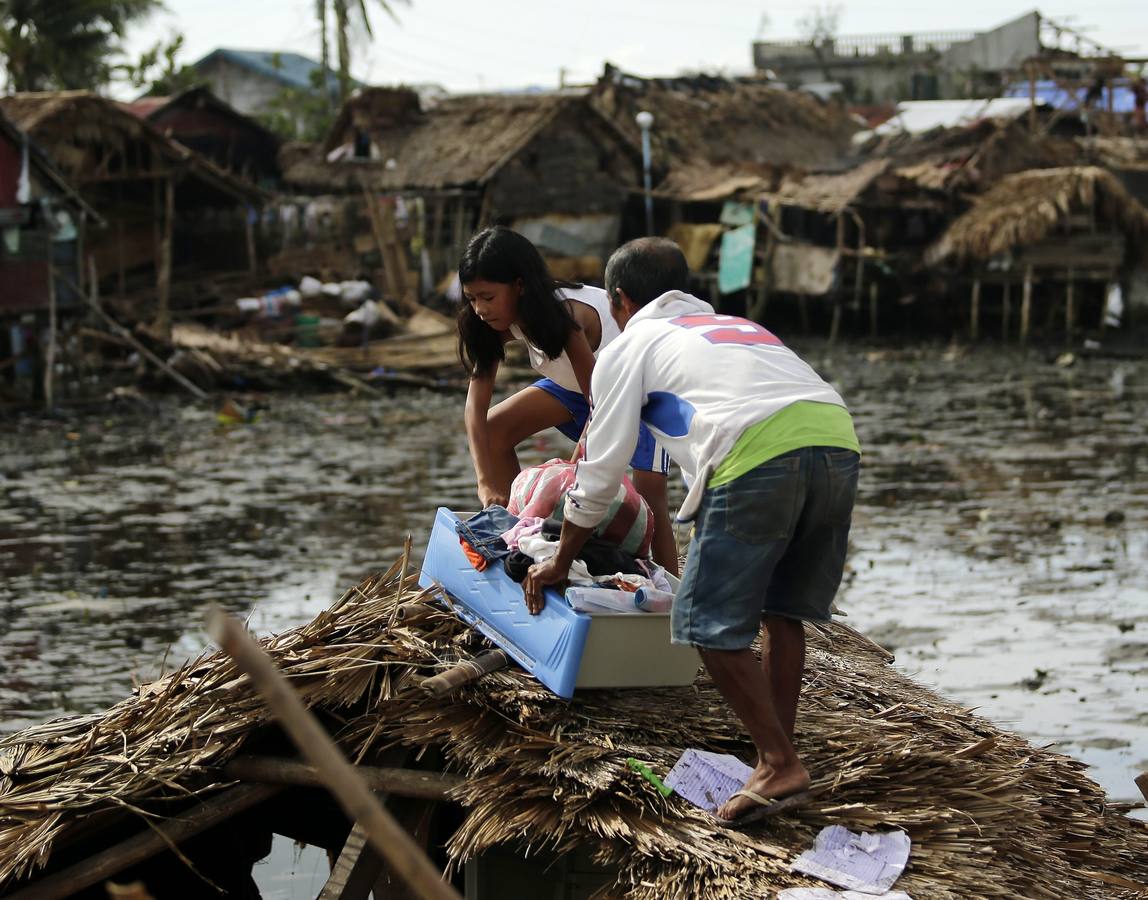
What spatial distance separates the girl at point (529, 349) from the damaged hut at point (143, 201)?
17160 millimetres

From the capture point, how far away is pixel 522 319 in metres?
4.62

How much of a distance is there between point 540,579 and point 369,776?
0.72 metres

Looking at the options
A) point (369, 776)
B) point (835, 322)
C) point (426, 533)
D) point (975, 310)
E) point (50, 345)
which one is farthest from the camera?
point (835, 322)

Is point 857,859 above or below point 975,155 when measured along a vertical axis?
below

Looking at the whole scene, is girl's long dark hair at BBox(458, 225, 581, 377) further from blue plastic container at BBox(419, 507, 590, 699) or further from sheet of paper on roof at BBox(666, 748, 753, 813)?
sheet of paper on roof at BBox(666, 748, 753, 813)

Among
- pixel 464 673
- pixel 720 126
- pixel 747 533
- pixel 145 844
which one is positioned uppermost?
pixel 720 126

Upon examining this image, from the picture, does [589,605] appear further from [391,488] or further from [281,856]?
[391,488]

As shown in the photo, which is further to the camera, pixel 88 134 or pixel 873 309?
pixel 873 309

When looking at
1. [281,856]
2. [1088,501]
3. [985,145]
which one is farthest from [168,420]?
[985,145]

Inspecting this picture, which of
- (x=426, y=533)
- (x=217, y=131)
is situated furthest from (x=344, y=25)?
(x=426, y=533)

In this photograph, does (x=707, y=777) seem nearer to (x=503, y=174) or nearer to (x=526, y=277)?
(x=526, y=277)

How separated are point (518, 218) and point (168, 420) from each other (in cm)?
1446

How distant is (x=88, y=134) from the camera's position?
23.4 metres

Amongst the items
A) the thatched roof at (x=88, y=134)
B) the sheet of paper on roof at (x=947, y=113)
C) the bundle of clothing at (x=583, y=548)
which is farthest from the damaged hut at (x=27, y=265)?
the sheet of paper on roof at (x=947, y=113)
